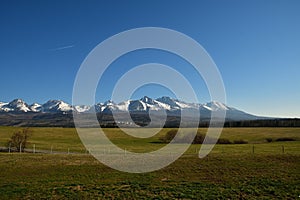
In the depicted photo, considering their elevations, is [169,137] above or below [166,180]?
below

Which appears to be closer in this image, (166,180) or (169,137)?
(166,180)

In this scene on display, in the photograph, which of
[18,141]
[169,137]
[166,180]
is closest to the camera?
[166,180]

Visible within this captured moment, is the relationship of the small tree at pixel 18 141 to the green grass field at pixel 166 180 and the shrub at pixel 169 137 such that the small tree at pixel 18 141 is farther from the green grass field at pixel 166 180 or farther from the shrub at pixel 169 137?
the shrub at pixel 169 137

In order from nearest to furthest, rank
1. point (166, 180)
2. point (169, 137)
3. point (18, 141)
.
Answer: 1. point (166, 180)
2. point (18, 141)
3. point (169, 137)

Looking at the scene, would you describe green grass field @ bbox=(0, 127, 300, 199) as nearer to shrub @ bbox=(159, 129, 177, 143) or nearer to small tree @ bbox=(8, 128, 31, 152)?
small tree @ bbox=(8, 128, 31, 152)

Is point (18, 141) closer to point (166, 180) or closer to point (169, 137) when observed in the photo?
point (169, 137)

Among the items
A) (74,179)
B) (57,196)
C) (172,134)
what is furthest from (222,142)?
(57,196)

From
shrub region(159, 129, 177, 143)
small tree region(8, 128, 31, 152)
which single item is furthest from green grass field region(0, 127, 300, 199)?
shrub region(159, 129, 177, 143)

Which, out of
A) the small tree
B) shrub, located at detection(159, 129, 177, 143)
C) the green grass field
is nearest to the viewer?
the green grass field

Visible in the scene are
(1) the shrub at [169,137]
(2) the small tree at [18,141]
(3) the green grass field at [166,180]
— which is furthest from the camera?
(1) the shrub at [169,137]

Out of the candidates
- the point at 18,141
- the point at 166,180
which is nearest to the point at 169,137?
the point at 18,141

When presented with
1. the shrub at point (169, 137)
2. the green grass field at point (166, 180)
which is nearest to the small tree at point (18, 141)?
the green grass field at point (166, 180)

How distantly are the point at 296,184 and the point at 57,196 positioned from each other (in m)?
21.9

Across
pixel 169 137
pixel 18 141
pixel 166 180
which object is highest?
pixel 18 141
